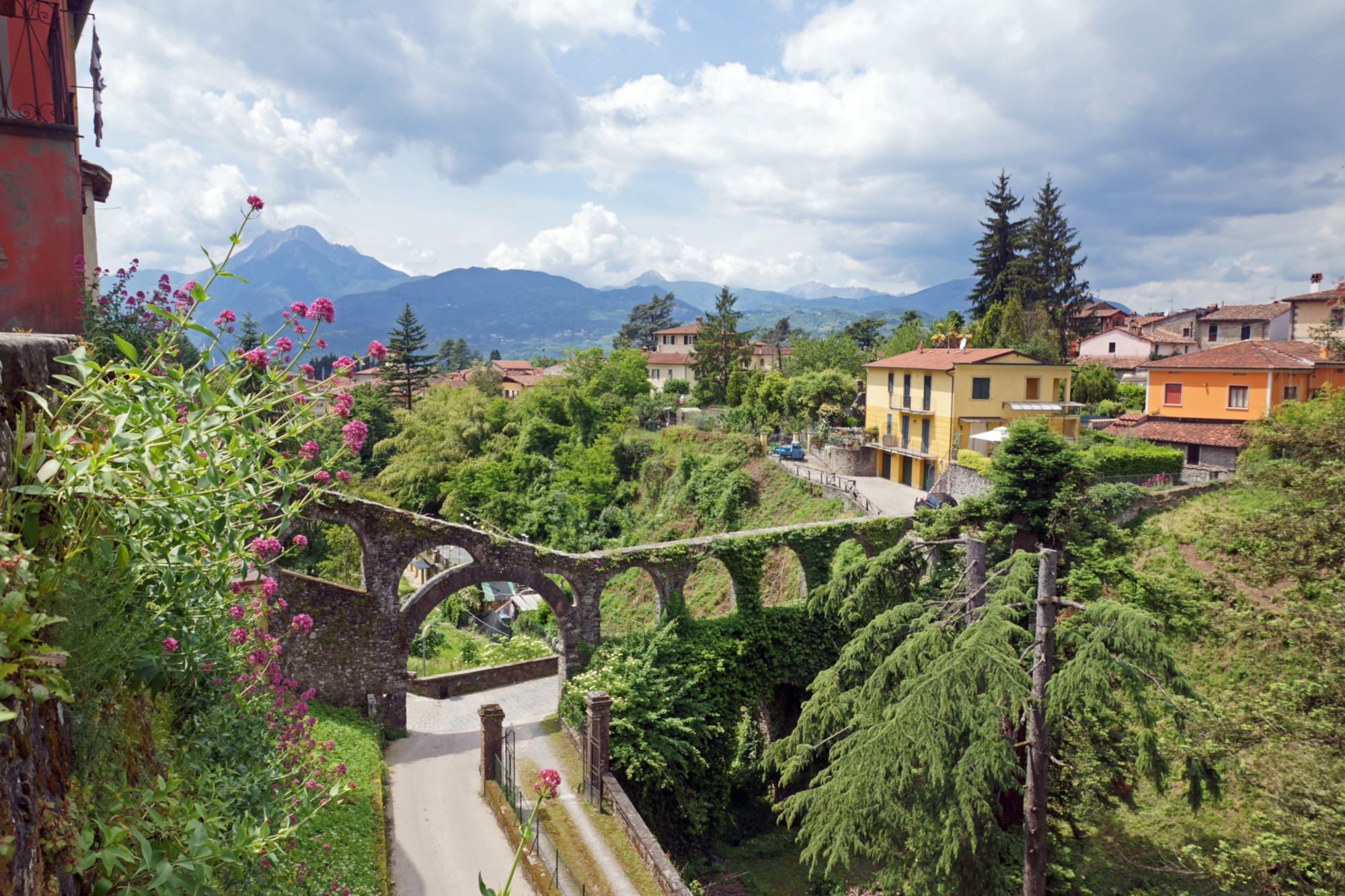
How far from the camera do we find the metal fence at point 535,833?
1126cm

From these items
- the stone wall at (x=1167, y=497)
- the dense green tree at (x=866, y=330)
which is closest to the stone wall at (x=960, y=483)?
the stone wall at (x=1167, y=497)

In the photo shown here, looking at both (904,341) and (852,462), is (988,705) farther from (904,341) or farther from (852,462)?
(904,341)

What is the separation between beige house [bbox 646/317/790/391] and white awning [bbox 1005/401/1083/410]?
77.9ft

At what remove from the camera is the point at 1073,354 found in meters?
47.7

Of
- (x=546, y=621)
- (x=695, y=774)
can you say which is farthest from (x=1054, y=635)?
(x=546, y=621)

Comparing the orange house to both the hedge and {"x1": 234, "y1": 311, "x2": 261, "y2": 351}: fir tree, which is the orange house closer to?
the hedge

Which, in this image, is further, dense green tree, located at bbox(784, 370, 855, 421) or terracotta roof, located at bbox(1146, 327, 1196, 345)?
terracotta roof, located at bbox(1146, 327, 1196, 345)

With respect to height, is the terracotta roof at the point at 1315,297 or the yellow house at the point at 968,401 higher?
the terracotta roof at the point at 1315,297

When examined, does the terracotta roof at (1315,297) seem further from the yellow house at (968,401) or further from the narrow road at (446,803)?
the narrow road at (446,803)

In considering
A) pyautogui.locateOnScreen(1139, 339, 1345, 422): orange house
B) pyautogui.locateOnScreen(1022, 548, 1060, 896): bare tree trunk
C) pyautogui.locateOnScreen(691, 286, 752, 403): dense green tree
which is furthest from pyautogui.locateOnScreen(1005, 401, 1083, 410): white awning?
pyautogui.locateOnScreen(691, 286, 752, 403): dense green tree

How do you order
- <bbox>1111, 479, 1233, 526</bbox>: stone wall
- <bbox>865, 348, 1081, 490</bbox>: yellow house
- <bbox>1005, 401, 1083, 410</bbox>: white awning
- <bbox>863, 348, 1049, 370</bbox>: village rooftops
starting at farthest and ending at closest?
1. <bbox>863, 348, 1049, 370</bbox>: village rooftops
2. <bbox>865, 348, 1081, 490</bbox>: yellow house
3. <bbox>1005, 401, 1083, 410</bbox>: white awning
4. <bbox>1111, 479, 1233, 526</bbox>: stone wall

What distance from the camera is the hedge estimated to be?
903 inches

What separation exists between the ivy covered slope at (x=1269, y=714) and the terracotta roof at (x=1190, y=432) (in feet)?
27.3

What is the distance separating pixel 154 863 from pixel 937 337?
44227 mm
